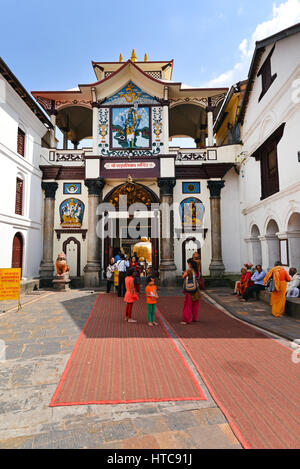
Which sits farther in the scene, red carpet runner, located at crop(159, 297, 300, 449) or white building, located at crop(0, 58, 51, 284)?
white building, located at crop(0, 58, 51, 284)

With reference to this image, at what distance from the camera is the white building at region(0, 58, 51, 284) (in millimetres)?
11344

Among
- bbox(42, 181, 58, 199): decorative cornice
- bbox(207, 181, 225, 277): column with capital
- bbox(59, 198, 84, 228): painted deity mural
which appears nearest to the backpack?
bbox(207, 181, 225, 277): column with capital

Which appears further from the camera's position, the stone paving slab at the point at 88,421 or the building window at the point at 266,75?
the building window at the point at 266,75

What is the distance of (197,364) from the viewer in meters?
4.43

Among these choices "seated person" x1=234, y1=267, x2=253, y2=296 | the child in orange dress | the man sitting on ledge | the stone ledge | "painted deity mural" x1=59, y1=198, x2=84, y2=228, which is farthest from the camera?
"painted deity mural" x1=59, y1=198, x2=84, y2=228

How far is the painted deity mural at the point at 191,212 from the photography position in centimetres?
1514

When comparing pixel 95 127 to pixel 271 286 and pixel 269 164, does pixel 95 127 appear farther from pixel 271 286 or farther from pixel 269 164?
pixel 271 286

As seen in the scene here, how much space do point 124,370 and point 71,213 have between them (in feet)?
40.0

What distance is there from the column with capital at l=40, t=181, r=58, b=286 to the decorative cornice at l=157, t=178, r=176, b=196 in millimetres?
5992

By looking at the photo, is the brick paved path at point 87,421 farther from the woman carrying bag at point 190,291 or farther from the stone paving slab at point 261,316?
the stone paving slab at point 261,316

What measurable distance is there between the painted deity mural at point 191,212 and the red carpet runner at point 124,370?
30.5ft

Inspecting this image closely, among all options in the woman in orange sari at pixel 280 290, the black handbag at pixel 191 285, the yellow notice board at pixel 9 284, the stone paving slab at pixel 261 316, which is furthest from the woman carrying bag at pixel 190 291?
the yellow notice board at pixel 9 284

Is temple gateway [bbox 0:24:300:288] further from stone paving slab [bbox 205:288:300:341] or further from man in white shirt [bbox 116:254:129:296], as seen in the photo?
stone paving slab [bbox 205:288:300:341]
